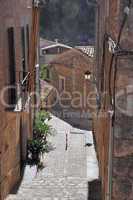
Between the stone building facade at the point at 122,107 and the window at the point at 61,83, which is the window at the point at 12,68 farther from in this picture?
the window at the point at 61,83

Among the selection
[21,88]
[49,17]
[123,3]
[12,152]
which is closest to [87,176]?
[12,152]

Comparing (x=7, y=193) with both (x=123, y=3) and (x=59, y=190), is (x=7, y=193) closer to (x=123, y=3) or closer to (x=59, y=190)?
(x=59, y=190)

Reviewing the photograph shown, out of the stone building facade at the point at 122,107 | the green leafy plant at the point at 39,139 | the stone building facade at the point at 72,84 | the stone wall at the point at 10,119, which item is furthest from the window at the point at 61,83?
the stone building facade at the point at 122,107

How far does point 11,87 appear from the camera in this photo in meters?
12.3

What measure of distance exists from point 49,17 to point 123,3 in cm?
5021

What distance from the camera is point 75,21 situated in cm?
5731

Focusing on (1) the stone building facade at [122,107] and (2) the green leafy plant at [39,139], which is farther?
(2) the green leafy plant at [39,139]

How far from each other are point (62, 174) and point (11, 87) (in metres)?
4.43

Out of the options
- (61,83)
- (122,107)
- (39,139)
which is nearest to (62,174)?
(39,139)

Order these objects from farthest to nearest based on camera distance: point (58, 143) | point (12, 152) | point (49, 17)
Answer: point (49, 17) < point (58, 143) < point (12, 152)

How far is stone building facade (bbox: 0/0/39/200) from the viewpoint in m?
11.4

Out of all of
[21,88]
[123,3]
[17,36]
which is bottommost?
[21,88]

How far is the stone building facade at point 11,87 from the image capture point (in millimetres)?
11438

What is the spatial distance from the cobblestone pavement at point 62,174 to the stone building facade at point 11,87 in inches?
27.0
